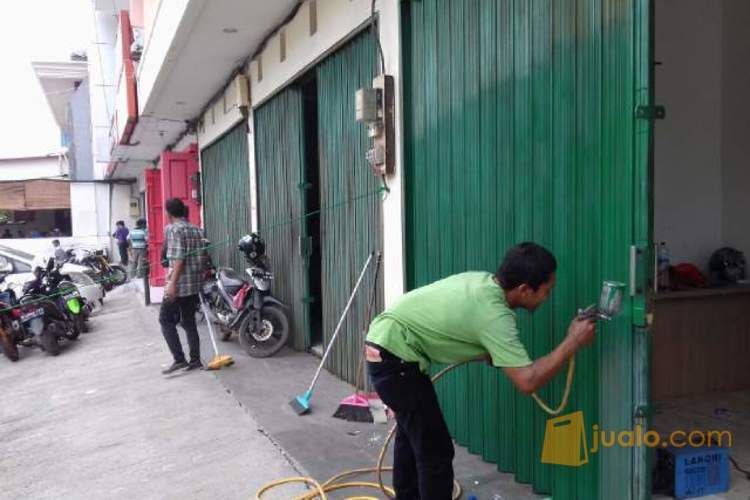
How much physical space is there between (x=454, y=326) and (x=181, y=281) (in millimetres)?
4414

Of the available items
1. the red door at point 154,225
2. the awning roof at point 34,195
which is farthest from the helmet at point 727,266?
the awning roof at point 34,195

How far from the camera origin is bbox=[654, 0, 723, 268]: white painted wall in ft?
16.9

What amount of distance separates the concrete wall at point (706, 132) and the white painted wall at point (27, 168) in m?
28.4

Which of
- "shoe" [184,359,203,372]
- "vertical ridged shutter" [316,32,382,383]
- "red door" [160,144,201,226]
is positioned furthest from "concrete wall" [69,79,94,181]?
"vertical ridged shutter" [316,32,382,383]

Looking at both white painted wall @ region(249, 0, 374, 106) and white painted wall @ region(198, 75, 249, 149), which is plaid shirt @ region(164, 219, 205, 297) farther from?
white painted wall @ region(198, 75, 249, 149)

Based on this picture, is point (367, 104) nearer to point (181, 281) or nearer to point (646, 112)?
point (646, 112)

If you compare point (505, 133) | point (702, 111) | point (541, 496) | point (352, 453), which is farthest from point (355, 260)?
point (702, 111)

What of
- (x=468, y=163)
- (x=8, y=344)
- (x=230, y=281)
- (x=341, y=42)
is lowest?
(x=8, y=344)

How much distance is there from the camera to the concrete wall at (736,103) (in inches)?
209

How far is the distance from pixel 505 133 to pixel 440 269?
107cm

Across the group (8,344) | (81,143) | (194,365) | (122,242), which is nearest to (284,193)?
(194,365)

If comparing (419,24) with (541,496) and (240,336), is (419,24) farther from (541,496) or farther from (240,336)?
(240,336)

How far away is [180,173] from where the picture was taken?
12.2 m

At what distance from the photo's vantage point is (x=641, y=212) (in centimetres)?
255
